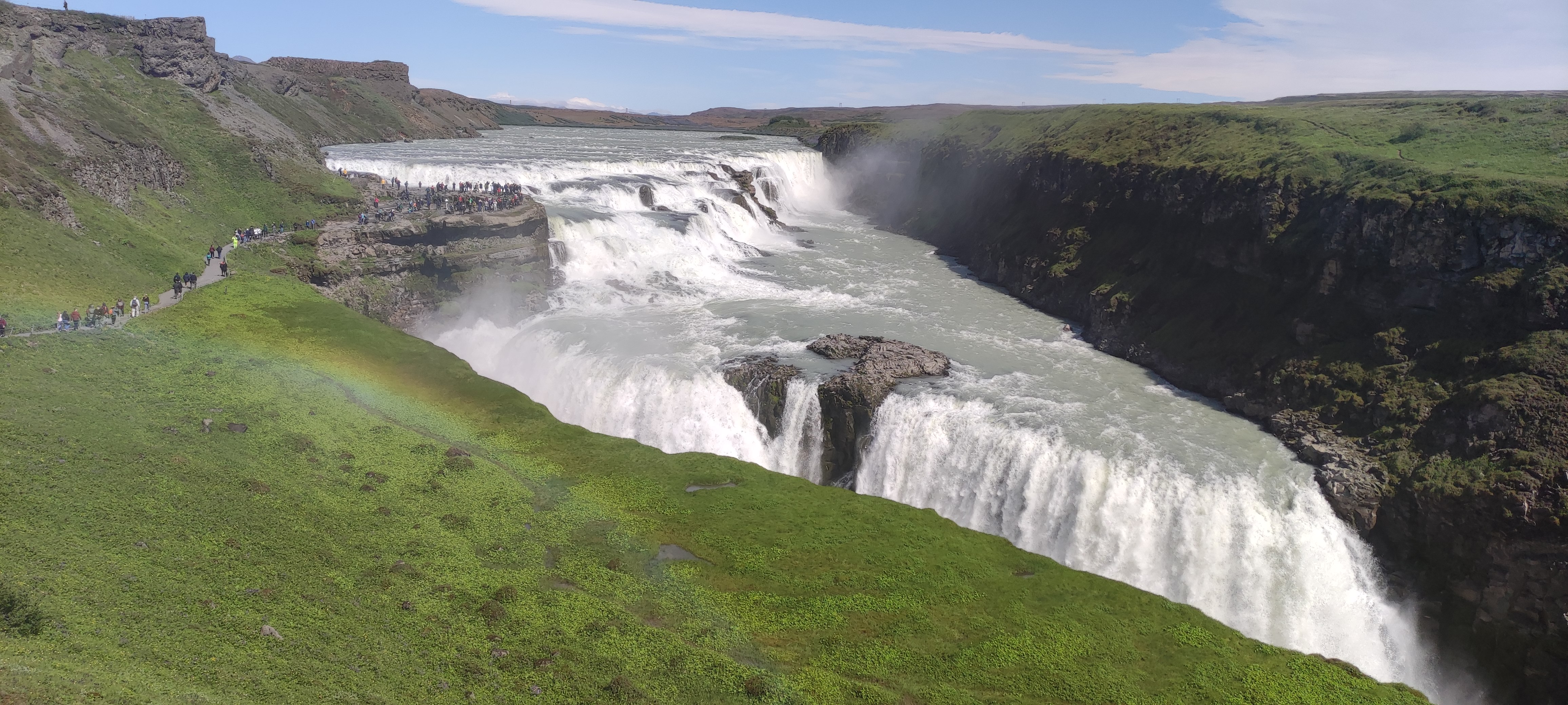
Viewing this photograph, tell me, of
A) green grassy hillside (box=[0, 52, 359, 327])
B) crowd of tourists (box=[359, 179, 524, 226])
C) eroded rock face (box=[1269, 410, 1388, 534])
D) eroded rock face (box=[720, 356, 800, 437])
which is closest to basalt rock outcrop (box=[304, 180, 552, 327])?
crowd of tourists (box=[359, 179, 524, 226])

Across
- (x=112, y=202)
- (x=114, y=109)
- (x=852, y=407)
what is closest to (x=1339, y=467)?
(x=852, y=407)

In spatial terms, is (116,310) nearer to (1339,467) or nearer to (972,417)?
(972,417)

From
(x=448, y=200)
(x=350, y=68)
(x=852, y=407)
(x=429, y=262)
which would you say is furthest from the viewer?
(x=350, y=68)

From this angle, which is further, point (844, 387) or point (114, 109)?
point (114, 109)

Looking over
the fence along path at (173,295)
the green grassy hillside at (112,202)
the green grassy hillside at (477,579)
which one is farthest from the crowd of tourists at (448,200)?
the green grassy hillside at (477,579)

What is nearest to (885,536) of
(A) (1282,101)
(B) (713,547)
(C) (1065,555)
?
(B) (713,547)

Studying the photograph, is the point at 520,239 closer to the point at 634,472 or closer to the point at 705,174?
the point at 634,472

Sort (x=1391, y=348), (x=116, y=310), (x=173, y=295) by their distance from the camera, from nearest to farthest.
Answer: (x=116, y=310)
(x=1391, y=348)
(x=173, y=295)

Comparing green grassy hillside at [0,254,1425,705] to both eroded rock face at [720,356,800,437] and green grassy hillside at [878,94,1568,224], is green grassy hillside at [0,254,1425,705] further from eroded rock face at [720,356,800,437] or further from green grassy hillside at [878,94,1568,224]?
green grassy hillside at [878,94,1568,224]
